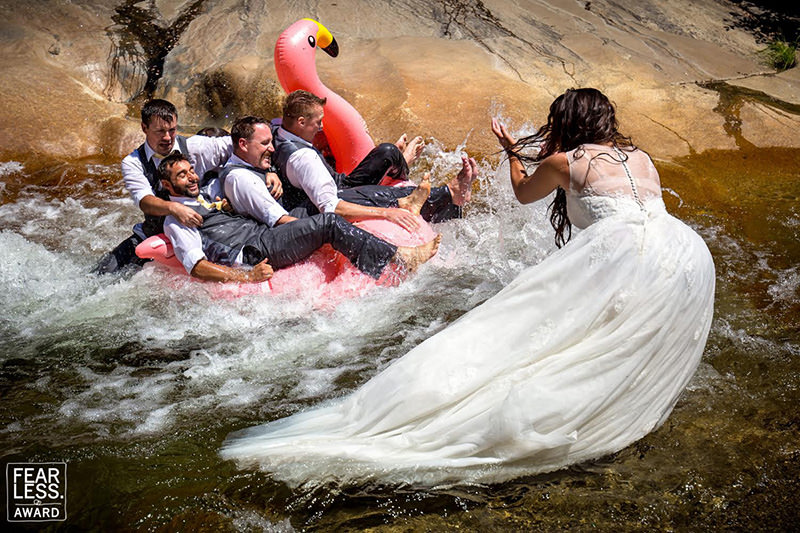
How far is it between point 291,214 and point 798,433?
3.22m

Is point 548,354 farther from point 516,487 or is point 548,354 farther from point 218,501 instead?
point 218,501

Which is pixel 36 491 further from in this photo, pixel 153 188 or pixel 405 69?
pixel 405 69

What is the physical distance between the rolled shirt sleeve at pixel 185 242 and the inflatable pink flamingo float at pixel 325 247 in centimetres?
10

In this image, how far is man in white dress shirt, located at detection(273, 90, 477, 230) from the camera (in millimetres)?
5016

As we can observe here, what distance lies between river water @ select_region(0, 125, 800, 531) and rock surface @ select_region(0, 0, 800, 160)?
951 mm

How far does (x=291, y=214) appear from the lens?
5117 mm

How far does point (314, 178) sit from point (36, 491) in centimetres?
258

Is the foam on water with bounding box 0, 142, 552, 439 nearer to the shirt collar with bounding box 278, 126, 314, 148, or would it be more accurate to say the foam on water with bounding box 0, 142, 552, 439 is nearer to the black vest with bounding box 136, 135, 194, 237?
the black vest with bounding box 136, 135, 194, 237

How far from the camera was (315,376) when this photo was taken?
13.5 ft

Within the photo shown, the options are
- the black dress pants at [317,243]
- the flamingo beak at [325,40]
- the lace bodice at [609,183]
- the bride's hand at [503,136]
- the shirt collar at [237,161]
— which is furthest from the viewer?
the flamingo beak at [325,40]

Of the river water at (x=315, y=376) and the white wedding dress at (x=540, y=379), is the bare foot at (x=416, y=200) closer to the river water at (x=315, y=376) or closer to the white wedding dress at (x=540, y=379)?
the river water at (x=315, y=376)

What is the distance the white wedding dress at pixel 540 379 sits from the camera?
3127 millimetres

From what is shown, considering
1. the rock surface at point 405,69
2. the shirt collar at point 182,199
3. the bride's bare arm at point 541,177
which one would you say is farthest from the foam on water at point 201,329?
the rock surface at point 405,69

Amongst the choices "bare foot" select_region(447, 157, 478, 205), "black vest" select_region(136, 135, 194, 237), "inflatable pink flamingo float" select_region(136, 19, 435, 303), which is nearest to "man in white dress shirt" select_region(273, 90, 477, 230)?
"bare foot" select_region(447, 157, 478, 205)
